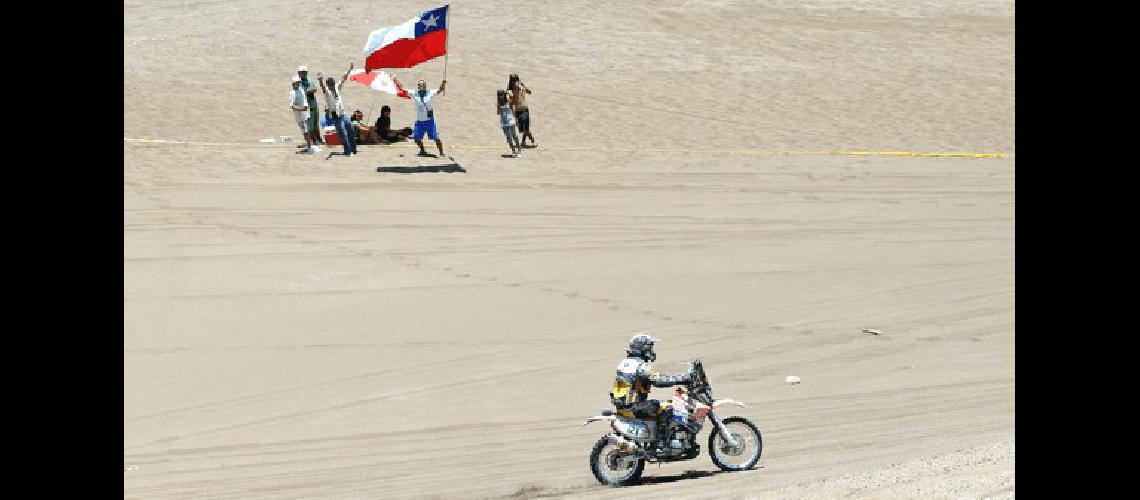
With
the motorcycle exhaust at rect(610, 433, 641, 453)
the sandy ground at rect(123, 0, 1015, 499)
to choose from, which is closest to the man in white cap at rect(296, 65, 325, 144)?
the sandy ground at rect(123, 0, 1015, 499)

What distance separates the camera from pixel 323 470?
1093cm

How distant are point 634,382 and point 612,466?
570 millimetres

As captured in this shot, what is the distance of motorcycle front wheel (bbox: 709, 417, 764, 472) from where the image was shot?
10.6m

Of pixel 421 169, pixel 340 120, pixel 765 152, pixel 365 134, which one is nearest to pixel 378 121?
pixel 365 134

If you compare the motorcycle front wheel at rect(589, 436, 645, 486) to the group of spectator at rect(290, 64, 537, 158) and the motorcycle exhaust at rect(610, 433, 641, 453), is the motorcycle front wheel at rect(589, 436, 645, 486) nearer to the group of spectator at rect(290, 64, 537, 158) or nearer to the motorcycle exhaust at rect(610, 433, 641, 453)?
the motorcycle exhaust at rect(610, 433, 641, 453)

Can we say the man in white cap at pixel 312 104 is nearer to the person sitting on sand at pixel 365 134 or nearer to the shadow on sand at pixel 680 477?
the person sitting on sand at pixel 365 134

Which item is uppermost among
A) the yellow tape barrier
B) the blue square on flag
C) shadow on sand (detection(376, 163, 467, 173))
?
the blue square on flag

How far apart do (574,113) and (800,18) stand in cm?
1219

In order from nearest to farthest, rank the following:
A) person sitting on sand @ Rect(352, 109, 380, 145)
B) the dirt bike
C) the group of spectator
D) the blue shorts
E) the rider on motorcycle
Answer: the rider on motorcycle < the dirt bike < the group of spectator < the blue shorts < person sitting on sand @ Rect(352, 109, 380, 145)

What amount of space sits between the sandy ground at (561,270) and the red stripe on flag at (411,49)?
1.64 metres
